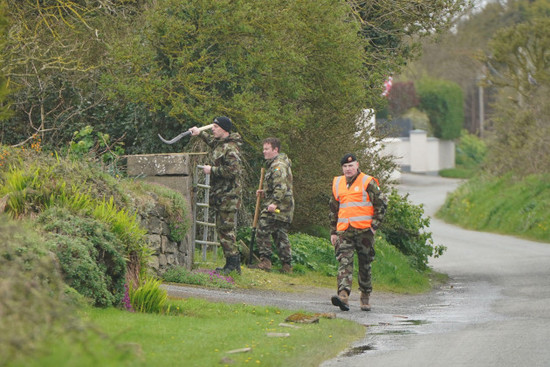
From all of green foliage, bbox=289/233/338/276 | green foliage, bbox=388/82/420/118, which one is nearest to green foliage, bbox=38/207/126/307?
green foliage, bbox=289/233/338/276

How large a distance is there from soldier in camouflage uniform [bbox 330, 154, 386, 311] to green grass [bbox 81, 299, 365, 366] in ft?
6.40

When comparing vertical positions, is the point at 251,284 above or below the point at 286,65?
below

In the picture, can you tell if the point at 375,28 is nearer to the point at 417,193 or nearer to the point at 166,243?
the point at 166,243

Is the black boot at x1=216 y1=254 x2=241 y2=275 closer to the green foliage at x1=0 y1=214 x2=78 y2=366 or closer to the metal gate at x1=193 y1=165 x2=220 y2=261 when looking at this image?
the metal gate at x1=193 y1=165 x2=220 y2=261

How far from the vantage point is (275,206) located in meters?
16.3

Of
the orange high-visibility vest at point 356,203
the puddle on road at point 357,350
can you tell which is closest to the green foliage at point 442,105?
the orange high-visibility vest at point 356,203

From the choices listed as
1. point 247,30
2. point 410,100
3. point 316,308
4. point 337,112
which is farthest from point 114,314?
point 410,100

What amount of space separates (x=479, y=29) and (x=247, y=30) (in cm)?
5772

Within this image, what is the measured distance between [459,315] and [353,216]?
5.86 feet

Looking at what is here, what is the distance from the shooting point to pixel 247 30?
17328mm

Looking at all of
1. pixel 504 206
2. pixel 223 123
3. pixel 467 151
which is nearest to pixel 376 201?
pixel 223 123

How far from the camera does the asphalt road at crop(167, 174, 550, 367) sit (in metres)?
Answer: 9.65

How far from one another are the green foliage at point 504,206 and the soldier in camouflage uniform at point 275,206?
45.3 ft

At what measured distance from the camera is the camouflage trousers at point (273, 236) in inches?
658
